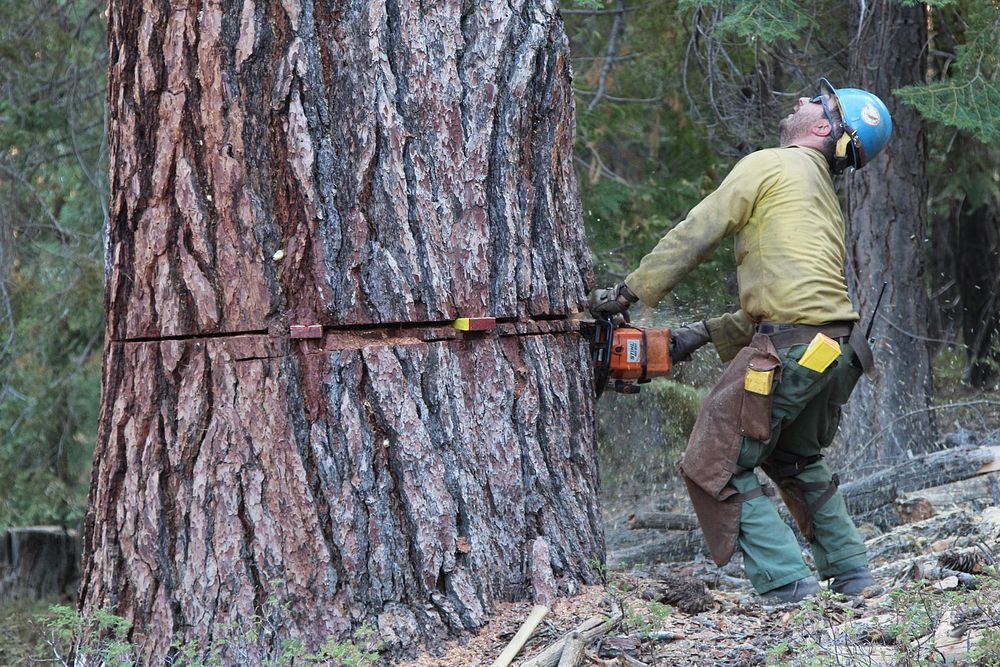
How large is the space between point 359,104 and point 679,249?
5.10 ft

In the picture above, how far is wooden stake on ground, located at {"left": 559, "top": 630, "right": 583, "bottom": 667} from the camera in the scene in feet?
9.91

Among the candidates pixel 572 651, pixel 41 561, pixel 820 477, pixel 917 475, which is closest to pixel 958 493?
pixel 917 475

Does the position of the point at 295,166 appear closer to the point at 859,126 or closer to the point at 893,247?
the point at 859,126

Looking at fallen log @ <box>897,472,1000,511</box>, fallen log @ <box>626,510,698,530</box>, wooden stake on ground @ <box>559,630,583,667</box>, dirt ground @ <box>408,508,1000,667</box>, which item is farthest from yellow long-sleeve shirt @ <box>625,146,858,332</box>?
fallen log @ <box>626,510,698,530</box>

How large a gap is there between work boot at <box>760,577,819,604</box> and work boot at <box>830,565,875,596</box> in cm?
36

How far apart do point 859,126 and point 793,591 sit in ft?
6.61

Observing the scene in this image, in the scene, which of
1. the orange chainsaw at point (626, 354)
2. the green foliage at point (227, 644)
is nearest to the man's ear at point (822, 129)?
the orange chainsaw at point (626, 354)

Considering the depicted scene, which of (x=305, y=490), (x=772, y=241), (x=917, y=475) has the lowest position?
(x=917, y=475)

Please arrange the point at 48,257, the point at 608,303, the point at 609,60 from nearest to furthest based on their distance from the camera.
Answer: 1. the point at 608,303
2. the point at 609,60
3. the point at 48,257

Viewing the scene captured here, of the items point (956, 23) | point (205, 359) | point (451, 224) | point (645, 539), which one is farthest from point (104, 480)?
point (956, 23)

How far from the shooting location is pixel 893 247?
7.29m

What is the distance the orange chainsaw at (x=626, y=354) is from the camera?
4.02m

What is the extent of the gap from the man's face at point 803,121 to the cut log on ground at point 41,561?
298 inches

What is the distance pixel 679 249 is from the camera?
4.13 m
